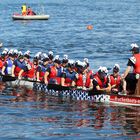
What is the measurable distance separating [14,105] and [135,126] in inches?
266

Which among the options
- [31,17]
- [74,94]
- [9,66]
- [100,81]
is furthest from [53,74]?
[31,17]

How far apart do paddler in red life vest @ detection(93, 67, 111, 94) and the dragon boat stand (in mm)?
220

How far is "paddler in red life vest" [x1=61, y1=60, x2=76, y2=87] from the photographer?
1091 inches

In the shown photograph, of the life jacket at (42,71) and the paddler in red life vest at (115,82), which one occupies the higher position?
the life jacket at (42,71)

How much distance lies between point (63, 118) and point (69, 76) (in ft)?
14.2

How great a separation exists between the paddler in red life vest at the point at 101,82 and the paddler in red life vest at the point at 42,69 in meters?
4.64

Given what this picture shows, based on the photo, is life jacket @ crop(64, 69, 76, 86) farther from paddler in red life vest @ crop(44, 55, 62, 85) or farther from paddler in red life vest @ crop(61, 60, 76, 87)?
paddler in red life vest @ crop(44, 55, 62, 85)

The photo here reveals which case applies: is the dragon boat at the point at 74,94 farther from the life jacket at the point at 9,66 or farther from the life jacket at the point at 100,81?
the life jacket at the point at 9,66

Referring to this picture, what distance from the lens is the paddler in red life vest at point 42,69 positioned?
30.3 metres

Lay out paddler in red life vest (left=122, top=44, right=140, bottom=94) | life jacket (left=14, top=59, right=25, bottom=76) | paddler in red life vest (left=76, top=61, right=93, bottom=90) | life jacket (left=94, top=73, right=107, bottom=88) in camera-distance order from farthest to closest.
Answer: life jacket (left=14, top=59, right=25, bottom=76) < paddler in red life vest (left=76, top=61, right=93, bottom=90) < life jacket (left=94, top=73, right=107, bottom=88) < paddler in red life vest (left=122, top=44, right=140, bottom=94)

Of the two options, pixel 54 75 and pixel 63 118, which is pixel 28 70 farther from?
pixel 63 118

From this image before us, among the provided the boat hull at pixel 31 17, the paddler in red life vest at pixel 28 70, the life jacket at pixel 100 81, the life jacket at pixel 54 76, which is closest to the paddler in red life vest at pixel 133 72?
the life jacket at pixel 100 81

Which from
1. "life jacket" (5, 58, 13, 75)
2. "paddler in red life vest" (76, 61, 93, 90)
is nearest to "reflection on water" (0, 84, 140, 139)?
"paddler in red life vest" (76, 61, 93, 90)

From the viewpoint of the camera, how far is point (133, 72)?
83.4ft
